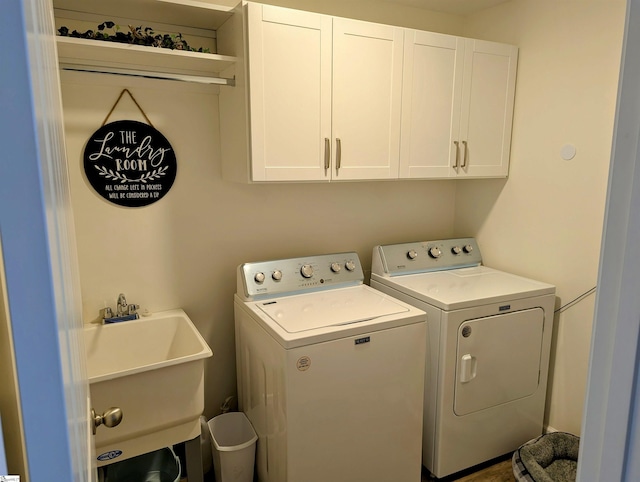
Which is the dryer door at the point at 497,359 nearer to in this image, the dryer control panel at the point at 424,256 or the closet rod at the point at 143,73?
the dryer control panel at the point at 424,256

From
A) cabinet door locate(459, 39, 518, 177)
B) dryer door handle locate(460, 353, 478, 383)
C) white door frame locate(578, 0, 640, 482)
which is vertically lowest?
dryer door handle locate(460, 353, 478, 383)

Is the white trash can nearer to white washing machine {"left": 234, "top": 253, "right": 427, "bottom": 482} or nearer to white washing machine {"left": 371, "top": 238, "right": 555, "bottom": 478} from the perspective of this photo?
white washing machine {"left": 234, "top": 253, "right": 427, "bottom": 482}

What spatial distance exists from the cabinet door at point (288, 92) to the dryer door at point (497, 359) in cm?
110

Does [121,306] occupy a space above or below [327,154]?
below

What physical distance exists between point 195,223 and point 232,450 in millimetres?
1103

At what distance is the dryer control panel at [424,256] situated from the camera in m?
2.57

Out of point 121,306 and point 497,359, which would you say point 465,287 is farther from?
point 121,306

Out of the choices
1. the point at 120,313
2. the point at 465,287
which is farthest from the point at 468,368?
the point at 120,313

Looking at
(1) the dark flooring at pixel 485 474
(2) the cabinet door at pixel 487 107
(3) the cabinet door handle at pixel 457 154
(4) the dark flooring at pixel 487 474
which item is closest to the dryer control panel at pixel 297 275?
(3) the cabinet door handle at pixel 457 154

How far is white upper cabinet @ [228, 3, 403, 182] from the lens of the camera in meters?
1.91

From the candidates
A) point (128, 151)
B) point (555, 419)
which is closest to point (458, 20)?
point (128, 151)

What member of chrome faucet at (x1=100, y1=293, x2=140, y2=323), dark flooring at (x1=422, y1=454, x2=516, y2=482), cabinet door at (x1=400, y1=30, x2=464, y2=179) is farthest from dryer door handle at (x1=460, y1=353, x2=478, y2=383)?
chrome faucet at (x1=100, y1=293, x2=140, y2=323)

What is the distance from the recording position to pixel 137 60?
1954mm

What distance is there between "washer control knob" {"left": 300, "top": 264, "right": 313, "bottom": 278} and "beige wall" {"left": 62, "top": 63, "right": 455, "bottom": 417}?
245 mm
